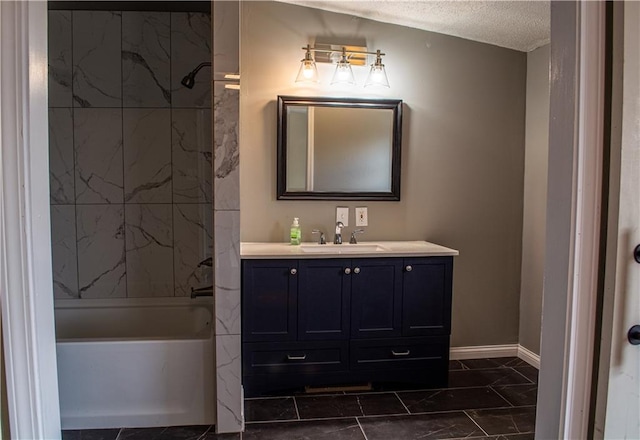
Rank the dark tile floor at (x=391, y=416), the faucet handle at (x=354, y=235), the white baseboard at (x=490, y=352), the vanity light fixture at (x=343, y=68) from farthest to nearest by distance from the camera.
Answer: the white baseboard at (x=490, y=352) → the faucet handle at (x=354, y=235) → the vanity light fixture at (x=343, y=68) → the dark tile floor at (x=391, y=416)

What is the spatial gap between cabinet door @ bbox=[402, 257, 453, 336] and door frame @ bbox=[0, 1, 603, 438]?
1.59 m

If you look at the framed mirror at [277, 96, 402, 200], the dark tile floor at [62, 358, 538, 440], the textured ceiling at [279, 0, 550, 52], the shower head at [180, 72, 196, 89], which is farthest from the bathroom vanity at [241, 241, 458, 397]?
the textured ceiling at [279, 0, 550, 52]

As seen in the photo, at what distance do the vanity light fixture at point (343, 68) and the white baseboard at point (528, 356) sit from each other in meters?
2.13

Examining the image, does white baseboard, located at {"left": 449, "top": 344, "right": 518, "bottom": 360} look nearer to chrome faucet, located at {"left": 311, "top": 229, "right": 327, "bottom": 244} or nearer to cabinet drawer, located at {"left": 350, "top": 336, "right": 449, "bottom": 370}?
cabinet drawer, located at {"left": 350, "top": 336, "right": 449, "bottom": 370}

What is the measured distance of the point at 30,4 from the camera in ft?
3.59

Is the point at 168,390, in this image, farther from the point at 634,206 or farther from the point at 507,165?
the point at 507,165

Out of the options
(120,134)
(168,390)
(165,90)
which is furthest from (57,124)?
(168,390)

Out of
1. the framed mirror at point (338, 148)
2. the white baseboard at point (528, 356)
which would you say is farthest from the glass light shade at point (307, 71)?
the white baseboard at point (528, 356)

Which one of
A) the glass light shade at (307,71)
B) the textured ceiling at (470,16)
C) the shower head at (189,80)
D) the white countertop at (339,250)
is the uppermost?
the textured ceiling at (470,16)

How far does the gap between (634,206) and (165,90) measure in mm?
2722

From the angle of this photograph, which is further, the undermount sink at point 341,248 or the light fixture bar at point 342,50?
the light fixture bar at point 342,50

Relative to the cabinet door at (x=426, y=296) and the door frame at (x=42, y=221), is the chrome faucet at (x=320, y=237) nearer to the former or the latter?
the cabinet door at (x=426, y=296)

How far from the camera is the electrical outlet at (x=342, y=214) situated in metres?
3.12

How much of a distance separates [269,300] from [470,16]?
208 cm
